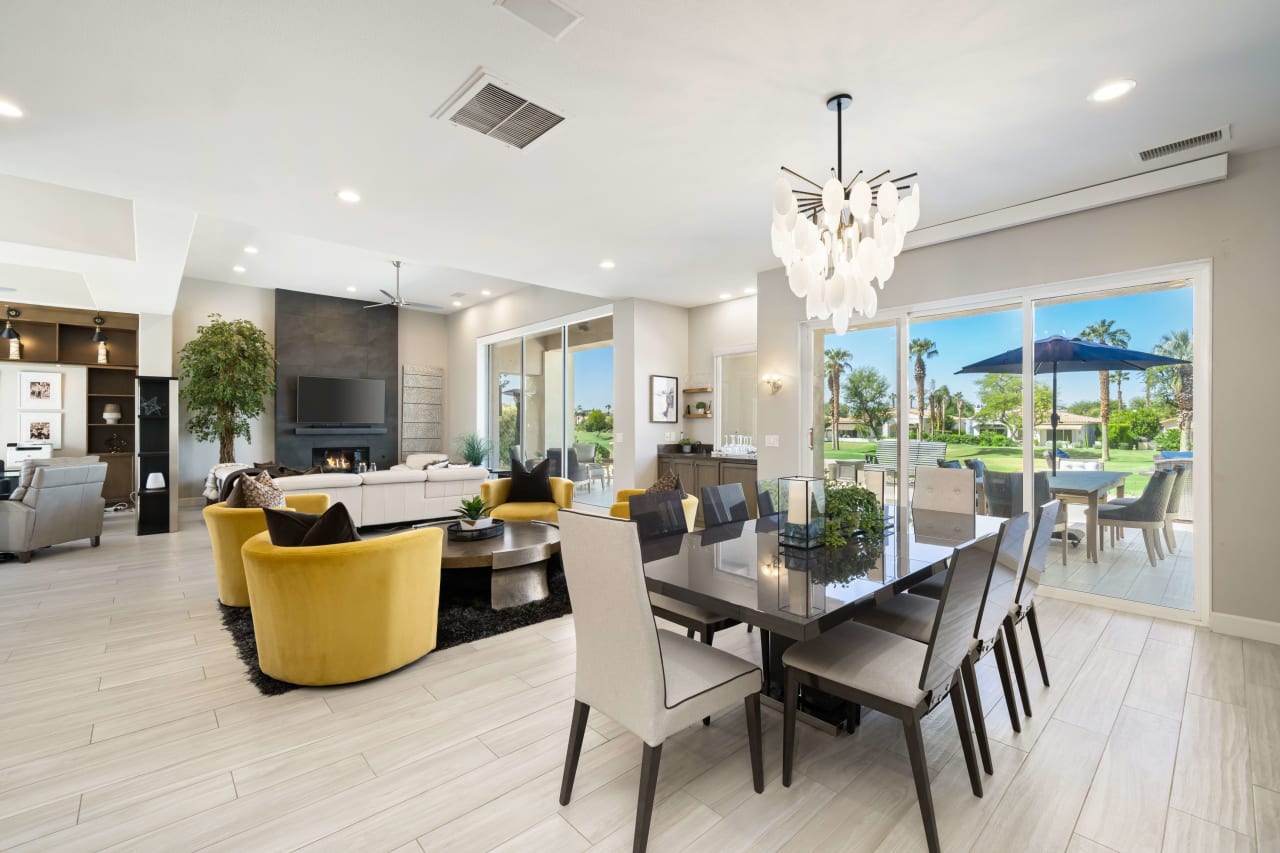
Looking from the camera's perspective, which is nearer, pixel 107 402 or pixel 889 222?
pixel 889 222

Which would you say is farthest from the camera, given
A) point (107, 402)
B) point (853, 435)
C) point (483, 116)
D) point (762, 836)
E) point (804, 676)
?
point (107, 402)

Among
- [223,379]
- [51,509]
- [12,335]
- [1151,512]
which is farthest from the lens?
[223,379]

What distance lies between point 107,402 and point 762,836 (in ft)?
33.5

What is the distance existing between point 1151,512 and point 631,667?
4033 millimetres

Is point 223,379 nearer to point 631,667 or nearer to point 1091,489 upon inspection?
point 631,667

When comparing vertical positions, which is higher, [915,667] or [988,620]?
[988,620]

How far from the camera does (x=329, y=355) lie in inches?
359

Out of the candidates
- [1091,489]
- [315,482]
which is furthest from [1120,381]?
[315,482]

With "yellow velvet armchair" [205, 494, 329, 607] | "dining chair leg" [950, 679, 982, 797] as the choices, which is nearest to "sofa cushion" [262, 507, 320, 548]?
"yellow velvet armchair" [205, 494, 329, 607]

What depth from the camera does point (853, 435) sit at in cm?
515

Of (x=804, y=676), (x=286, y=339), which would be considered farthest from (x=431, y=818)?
(x=286, y=339)

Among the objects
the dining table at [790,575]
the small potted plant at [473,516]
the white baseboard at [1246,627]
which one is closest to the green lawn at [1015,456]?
the white baseboard at [1246,627]

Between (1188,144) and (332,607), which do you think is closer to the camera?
(332,607)

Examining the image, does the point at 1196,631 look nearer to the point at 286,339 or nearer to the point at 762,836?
the point at 762,836
